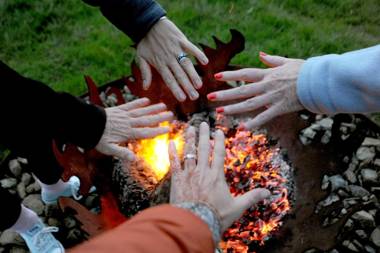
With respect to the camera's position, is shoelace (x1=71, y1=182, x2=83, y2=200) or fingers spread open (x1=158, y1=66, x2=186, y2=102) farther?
shoelace (x1=71, y1=182, x2=83, y2=200)

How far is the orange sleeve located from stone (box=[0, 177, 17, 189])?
191 centimetres

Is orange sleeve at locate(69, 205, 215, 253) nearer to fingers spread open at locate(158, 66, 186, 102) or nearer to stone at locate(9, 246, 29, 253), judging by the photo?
fingers spread open at locate(158, 66, 186, 102)

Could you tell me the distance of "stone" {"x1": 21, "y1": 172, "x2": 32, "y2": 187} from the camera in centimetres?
306

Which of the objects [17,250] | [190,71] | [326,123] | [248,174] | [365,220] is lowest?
[17,250]

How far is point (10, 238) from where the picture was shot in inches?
111

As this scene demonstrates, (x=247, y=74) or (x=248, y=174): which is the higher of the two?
(x=247, y=74)

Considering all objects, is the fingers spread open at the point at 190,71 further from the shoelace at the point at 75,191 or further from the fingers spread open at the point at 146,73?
the shoelace at the point at 75,191

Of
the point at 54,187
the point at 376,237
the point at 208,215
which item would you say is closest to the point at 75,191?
the point at 54,187

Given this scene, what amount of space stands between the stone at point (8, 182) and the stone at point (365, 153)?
2.20 meters

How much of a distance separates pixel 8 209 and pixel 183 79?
117 cm

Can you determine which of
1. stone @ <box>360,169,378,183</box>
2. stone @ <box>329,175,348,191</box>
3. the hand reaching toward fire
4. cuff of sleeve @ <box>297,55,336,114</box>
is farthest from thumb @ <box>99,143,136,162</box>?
stone @ <box>360,169,378,183</box>

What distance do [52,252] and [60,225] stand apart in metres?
0.22

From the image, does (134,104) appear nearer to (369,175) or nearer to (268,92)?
(268,92)

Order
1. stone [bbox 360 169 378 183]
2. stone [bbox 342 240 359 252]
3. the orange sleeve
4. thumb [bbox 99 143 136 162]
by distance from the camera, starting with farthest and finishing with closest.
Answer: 1. stone [bbox 360 169 378 183]
2. stone [bbox 342 240 359 252]
3. thumb [bbox 99 143 136 162]
4. the orange sleeve
